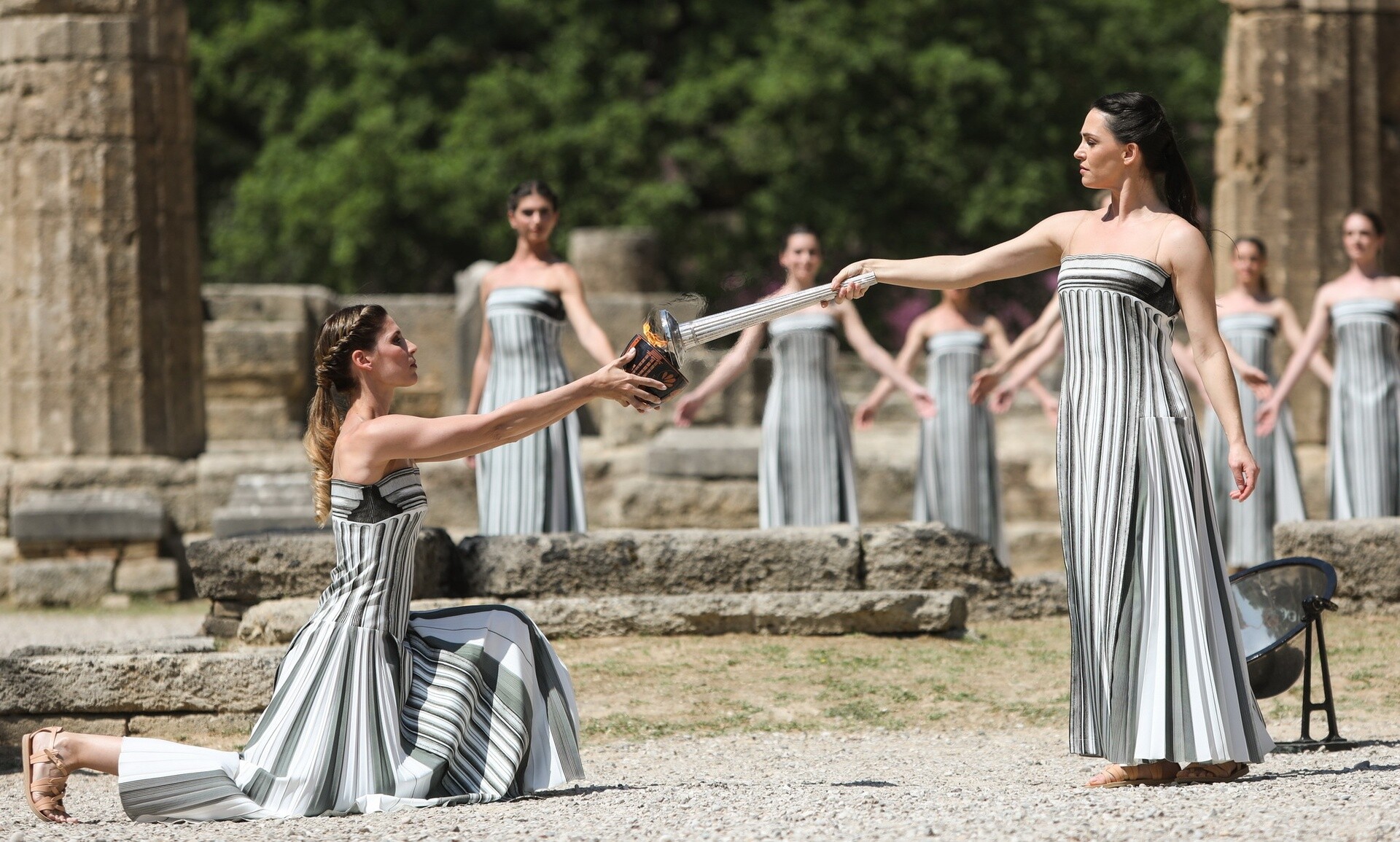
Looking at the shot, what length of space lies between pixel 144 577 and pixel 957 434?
196 inches

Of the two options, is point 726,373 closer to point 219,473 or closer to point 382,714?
point 219,473

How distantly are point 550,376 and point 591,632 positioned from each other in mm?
1462

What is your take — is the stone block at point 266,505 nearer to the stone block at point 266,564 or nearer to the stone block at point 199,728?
the stone block at point 266,564

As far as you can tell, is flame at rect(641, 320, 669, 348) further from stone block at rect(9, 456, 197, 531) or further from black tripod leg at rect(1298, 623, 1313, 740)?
stone block at rect(9, 456, 197, 531)

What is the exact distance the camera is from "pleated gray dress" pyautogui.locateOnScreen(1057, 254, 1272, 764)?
4.60 metres

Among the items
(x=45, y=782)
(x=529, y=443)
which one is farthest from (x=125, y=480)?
(x=45, y=782)

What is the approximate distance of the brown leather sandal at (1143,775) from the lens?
4.71m

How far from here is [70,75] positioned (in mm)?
10672

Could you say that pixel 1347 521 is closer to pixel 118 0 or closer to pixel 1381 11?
pixel 1381 11

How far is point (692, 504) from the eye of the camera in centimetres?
1128

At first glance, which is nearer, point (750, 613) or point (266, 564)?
point (266, 564)

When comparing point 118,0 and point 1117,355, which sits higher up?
point 118,0

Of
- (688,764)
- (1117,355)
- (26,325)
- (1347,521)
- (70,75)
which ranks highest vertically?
(70,75)

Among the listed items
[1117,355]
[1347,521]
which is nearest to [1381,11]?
[1347,521]
